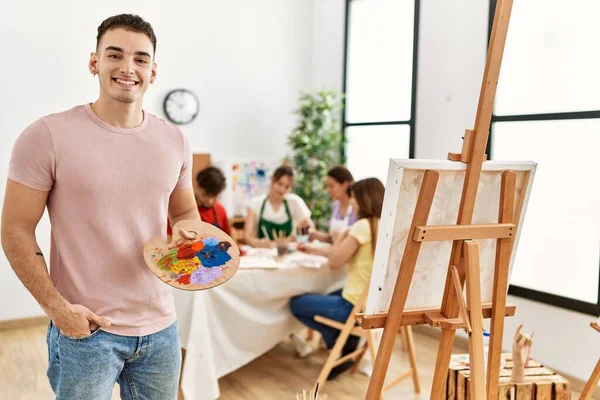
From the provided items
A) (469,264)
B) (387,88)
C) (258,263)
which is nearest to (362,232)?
(258,263)

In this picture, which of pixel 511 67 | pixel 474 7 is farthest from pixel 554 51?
pixel 474 7

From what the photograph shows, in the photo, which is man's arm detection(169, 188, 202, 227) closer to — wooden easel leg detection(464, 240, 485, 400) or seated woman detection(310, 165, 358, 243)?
wooden easel leg detection(464, 240, 485, 400)

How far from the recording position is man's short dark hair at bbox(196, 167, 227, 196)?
3.53 metres

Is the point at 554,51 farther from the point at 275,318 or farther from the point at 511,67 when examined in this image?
the point at 275,318

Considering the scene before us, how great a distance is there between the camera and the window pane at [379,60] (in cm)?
486

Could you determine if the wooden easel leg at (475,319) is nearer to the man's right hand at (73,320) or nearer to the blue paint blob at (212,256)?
the blue paint blob at (212,256)

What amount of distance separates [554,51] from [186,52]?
2.93 meters

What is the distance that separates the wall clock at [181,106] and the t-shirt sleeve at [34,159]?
12.1 feet

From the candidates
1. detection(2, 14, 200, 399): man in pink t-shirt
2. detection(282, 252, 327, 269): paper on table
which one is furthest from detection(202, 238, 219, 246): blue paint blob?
detection(282, 252, 327, 269): paper on table

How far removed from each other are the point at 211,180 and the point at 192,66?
188 cm

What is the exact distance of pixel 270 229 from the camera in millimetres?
4223

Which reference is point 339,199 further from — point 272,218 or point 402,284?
point 402,284

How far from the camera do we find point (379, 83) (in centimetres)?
517

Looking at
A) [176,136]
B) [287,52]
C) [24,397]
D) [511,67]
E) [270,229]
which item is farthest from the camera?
[287,52]
